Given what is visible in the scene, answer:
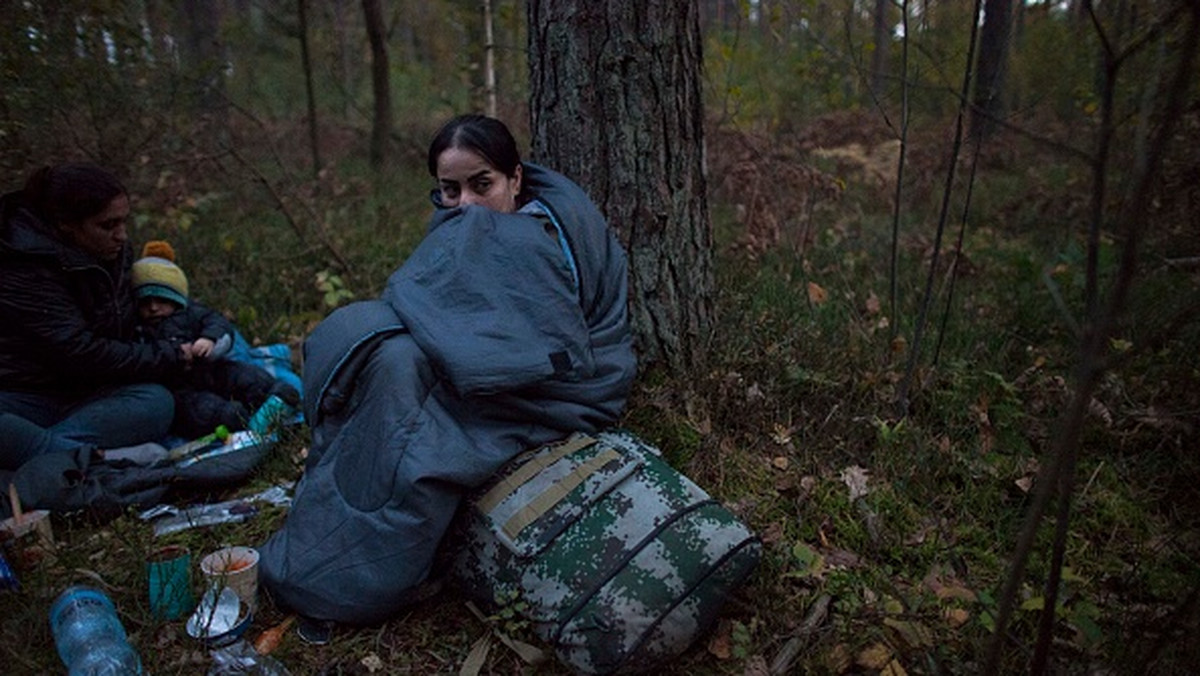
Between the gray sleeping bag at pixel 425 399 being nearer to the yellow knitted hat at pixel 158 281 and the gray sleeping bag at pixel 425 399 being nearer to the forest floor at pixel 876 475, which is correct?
the forest floor at pixel 876 475

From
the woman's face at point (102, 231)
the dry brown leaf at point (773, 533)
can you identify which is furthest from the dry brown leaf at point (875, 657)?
the woman's face at point (102, 231)

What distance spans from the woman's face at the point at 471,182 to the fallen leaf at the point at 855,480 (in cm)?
156

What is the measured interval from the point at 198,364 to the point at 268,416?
0.56 meters

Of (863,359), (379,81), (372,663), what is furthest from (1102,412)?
(379,81)

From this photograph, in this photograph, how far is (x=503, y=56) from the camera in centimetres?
965

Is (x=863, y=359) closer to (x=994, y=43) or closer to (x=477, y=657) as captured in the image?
(x=994, y=43)

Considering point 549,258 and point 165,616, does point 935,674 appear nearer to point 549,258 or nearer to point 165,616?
point 549,258

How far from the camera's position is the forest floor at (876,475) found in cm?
206

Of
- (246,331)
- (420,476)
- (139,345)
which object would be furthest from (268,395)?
(420,476)

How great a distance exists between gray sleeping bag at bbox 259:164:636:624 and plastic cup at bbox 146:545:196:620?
0.23m

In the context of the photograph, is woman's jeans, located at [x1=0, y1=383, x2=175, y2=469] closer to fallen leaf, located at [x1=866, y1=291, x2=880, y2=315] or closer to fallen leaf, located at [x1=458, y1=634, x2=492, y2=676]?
fallen leaf, located at [x1=458, y1=634, x2=492, y2=676]

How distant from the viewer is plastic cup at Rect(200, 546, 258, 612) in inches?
87.5

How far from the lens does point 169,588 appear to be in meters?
2.25

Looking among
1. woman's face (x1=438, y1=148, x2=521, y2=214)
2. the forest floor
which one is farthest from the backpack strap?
the forest floor
